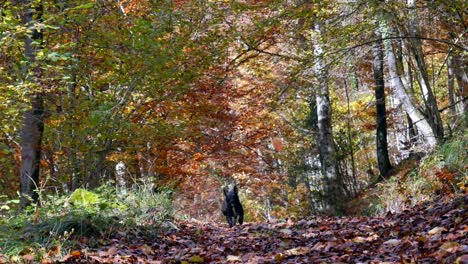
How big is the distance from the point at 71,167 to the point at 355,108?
17.6 meters

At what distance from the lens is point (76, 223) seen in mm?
7090

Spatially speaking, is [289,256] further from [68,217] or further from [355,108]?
Answer: [355,108]

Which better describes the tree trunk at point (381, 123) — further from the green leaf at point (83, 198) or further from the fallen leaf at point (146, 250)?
the fallen leaf at point (146, 250)

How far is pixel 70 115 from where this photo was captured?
10.9 m

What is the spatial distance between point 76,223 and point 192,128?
29.7ft

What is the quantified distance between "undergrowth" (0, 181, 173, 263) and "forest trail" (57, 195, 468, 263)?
257mm

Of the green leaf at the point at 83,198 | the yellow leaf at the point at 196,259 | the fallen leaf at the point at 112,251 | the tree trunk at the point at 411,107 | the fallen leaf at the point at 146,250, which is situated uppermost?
the tree trunk at the point at 411,107

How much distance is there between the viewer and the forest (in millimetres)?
6703

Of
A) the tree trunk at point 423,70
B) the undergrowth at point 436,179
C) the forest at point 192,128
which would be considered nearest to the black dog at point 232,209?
the forest at point 192,128

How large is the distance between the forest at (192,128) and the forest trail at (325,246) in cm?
3

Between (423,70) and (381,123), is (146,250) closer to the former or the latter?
(423,70)

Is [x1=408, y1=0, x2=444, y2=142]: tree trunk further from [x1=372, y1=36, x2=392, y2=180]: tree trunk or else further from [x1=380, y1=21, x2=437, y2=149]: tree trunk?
[x1=372, y1=36, x2=392, y2=180]: tree trunk

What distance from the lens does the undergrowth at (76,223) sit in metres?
6.14

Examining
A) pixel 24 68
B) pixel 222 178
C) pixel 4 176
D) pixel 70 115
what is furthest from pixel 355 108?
pixel 24 68
